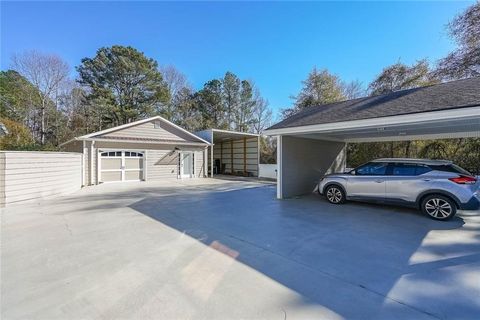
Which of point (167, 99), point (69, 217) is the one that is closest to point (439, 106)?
point (69, 217)

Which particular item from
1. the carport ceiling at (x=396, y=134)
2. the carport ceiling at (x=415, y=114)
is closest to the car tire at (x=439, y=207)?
the carport ceiling at (x=415, y=114)

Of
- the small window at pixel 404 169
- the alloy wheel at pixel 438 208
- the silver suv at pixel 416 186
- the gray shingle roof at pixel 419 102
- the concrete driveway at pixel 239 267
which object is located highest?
the gray shingle roof at pixel 419 102

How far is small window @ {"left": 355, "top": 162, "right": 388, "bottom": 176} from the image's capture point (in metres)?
6.65

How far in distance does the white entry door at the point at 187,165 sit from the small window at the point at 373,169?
39.2 ft

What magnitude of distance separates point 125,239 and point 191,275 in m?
1.95

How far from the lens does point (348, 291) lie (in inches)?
104

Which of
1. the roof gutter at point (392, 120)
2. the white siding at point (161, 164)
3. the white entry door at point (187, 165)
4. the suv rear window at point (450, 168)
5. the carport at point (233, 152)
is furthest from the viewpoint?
the carport at point (233, 152)

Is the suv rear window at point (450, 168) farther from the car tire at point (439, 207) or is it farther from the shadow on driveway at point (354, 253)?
the shadow on driveway at point (354, 253)

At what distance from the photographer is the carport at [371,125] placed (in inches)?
218

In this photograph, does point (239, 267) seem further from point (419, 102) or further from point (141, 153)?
point (141, 153)

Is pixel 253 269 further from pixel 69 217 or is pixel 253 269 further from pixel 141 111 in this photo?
pixel 141 111

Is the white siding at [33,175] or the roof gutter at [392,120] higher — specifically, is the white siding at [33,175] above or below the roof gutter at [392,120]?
below

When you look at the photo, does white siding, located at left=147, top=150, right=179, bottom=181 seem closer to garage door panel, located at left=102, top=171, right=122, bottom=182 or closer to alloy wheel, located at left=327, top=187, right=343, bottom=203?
garage door panel, located at left=102, top=171, right=122, bottom=182

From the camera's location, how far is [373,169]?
688 cm
